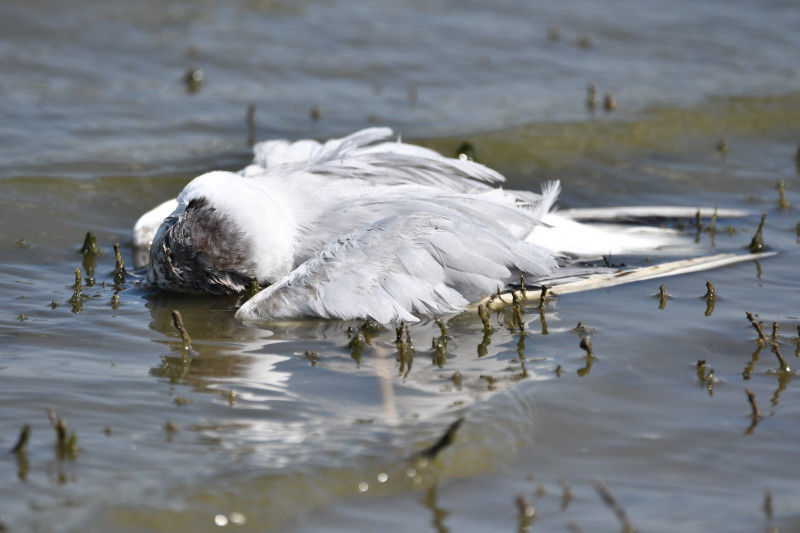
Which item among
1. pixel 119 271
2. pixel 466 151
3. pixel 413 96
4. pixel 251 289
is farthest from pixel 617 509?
pixel 413 96

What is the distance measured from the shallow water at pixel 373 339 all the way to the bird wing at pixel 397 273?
14cm

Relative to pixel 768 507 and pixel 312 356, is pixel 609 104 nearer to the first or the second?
pixel 312 356

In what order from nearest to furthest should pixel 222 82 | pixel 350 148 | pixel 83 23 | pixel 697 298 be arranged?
pixel 697 298 < pixel 350 148 < pixel 222 82 < pixel 83 23

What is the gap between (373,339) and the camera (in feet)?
16.5

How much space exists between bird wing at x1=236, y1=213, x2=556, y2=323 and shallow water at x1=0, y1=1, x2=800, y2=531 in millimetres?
136

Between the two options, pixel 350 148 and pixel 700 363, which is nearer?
pixel 700 363

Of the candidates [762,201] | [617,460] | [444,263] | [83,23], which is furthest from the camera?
[83,23]

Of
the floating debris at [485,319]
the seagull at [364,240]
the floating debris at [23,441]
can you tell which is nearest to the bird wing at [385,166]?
the seagull at [364,240]

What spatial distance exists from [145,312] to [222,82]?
16.0ft

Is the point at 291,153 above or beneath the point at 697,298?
above

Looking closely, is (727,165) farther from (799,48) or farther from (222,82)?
(222,82)

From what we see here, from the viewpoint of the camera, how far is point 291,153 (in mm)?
6480

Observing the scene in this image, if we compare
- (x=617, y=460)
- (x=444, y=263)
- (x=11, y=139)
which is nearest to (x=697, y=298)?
(x=444, y=263)

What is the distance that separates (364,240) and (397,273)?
0.82 ft
